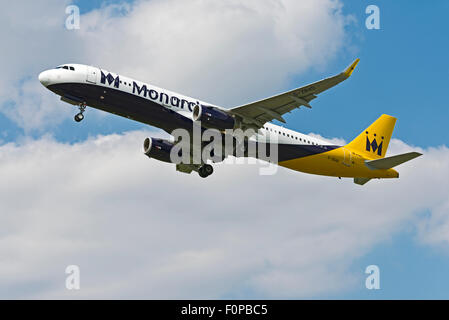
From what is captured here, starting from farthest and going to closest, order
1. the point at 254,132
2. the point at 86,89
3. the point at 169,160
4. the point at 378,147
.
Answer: the point at 378,147
the point at 169,160
the point at 254,132
the point at 86,89

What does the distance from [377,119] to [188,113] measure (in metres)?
18.3

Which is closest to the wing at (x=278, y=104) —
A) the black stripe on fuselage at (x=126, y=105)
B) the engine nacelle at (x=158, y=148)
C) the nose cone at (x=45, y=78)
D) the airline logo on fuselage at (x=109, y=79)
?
the black stripe on fuselage at (x=126, y=105)

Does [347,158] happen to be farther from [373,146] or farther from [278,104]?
[278,104]

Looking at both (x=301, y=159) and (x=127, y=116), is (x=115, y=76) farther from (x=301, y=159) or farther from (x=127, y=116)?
(x=301, y=159)

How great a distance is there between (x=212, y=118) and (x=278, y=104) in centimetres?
443

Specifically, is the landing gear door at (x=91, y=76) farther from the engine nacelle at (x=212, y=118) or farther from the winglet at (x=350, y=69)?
the winglet at (x=350, y=69)

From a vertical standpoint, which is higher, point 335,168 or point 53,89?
point 53,89

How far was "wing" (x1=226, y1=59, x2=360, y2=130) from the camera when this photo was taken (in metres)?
42.4

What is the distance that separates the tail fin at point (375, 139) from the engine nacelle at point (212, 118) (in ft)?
40.3

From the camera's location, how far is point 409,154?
5025 cm

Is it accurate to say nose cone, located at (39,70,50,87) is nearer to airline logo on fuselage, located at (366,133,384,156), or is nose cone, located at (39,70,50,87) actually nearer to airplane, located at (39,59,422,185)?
airplane, located at (39,59,422,185)

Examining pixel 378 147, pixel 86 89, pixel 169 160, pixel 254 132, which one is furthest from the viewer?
pixel 378 147

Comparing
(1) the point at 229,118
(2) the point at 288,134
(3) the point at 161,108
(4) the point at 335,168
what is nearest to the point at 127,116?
(3) the point at 161,108

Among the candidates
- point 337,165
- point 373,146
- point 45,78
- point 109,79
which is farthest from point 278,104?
point 45,78
